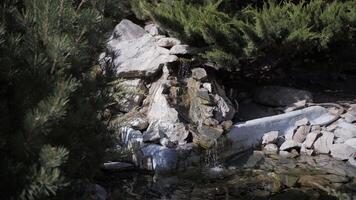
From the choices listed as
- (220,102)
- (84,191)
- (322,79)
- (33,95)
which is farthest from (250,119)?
(33,95)

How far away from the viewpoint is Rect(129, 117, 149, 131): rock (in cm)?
521

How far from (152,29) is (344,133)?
2.76 metres

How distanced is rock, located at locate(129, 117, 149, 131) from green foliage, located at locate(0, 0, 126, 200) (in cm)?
257

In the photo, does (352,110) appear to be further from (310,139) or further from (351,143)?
(310,139)

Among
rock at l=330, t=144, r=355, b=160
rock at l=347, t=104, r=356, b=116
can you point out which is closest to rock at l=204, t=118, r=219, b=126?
rock at l=330, t=144, r=355, b=160

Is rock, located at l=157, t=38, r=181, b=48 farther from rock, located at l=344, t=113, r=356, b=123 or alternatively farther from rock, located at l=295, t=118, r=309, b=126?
rock, located at l=344, t=113, r=356, b=123

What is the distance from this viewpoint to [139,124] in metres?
5.25

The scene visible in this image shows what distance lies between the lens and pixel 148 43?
6.24m

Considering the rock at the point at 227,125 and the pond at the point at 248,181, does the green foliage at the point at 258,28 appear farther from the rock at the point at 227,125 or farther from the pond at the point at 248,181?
the pond at the point at 248,181

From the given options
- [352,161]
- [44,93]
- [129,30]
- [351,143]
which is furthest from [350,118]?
[44,93]

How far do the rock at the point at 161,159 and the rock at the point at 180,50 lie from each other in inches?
56.2

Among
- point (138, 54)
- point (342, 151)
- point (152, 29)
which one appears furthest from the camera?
point (152, 29)

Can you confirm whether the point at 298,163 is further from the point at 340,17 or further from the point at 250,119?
the point at 340,17

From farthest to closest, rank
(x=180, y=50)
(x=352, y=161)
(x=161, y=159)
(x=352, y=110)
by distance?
(x=352, y=110) < (x=180, y=50) < (x=352, y=161) < (x=161, y=159)
